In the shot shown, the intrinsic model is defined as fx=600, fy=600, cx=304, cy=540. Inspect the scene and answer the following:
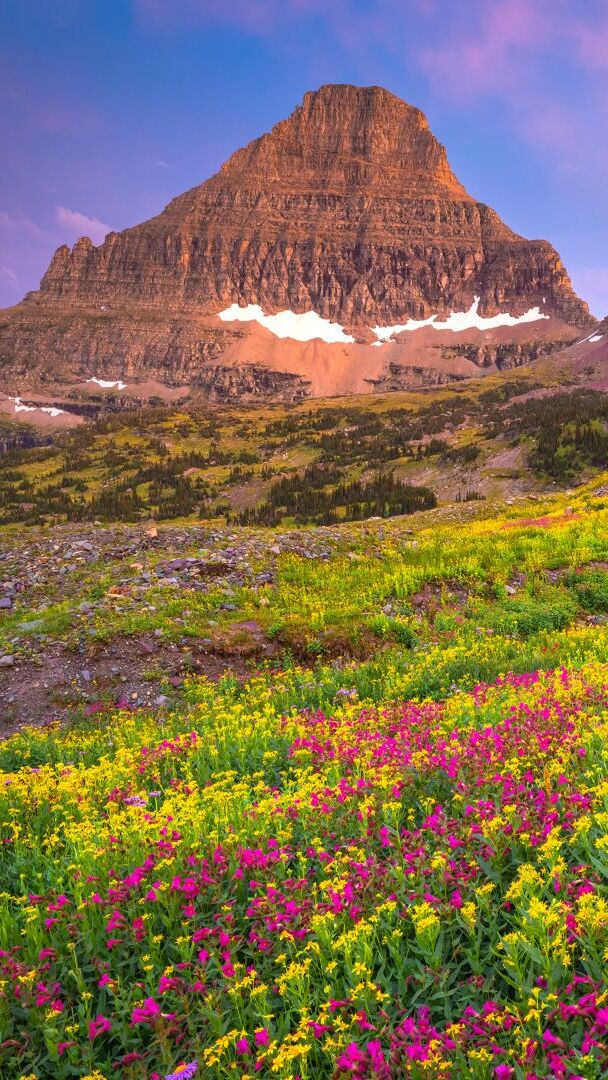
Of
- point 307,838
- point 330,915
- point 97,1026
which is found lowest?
point 97,1026

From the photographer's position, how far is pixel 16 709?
13.1m

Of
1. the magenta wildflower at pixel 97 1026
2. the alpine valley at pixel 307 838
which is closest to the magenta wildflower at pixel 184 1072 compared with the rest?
the alpine valley at pixel 307 838

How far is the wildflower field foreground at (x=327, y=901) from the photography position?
→ 3.61 metres

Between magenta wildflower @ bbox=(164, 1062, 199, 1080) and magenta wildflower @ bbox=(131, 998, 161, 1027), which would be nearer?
magenta wildflower @ bbox=(164, 1062, 199, 1080)

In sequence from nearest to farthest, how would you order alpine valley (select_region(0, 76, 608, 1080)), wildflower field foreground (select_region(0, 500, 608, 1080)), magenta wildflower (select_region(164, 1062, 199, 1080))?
magenta wildflower (select_region(164, 1062, 199, 1080))
wildflower field foreground (select_region(0, 500, 608, 1080))
alpine valley (select_region(0, 76, 608, 1080))

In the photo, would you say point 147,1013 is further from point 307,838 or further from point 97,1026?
point 307,838

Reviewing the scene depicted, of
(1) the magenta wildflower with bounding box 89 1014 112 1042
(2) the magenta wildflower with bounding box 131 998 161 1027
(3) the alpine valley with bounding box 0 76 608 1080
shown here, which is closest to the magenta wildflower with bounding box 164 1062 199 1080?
(3) the alpine valley with bounding box 0 76 608 1080

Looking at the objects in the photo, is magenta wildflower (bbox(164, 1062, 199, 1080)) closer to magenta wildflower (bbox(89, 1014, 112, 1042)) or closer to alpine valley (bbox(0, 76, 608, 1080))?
alpine valley (bbox(0, 76, 608, 1080))

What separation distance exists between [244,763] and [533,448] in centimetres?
7361

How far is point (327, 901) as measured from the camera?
4.68 meters

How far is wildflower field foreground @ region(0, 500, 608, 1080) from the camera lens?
3605 millimetres

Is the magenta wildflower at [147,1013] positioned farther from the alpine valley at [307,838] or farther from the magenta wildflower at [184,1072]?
the magenta wildflower at [184,1072]

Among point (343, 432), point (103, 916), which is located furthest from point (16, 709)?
point (343, 432)

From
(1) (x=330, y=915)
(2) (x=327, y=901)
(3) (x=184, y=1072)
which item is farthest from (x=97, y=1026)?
(2) (x=327, y=901)
